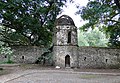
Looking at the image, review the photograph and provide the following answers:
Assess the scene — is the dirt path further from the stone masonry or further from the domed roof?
the domed roof

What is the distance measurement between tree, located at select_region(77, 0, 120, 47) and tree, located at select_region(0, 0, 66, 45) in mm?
4881

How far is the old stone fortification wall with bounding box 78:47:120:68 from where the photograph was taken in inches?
840

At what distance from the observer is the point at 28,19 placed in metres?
22.9

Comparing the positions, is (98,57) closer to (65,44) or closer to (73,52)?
(73,52)

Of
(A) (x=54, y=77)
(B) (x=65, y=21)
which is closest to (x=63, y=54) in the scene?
(B) (x=65, y=21)

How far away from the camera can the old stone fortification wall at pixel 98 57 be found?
2134 centimetres

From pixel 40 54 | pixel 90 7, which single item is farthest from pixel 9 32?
pixel 90 7

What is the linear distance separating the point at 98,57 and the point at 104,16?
470cm

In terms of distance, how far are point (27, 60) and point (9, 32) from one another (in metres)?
4.16

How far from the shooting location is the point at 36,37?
26.3 meters

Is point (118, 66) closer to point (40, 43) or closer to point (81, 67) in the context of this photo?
point (81, 67)

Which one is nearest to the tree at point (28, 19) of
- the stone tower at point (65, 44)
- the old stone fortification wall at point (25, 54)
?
the old stone fortification wall at point (25, 54)

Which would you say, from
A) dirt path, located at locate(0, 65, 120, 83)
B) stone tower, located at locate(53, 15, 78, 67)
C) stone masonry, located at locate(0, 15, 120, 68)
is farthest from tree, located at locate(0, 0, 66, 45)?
dirt path, located at locate(0, 65, 120, 83)

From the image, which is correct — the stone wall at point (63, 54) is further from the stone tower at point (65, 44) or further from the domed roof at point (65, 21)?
the domed roof at point (65, 21)
